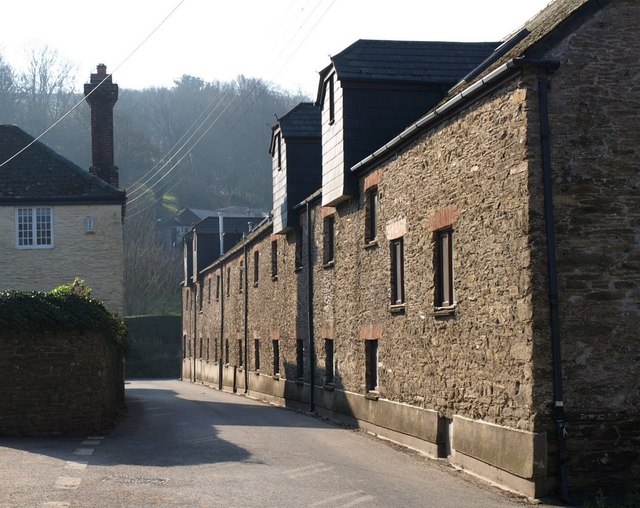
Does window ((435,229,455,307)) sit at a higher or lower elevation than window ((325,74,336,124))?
lower

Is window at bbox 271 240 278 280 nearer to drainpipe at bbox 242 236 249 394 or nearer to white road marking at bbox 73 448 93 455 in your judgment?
drainpipe at bbox 242 236 249 394

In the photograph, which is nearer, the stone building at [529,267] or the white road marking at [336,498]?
the white road marking at [336,498]

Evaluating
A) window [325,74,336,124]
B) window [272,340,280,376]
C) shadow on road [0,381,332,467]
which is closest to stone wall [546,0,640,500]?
shadow on road [0,381,332,467]

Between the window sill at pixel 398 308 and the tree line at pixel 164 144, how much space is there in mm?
50503

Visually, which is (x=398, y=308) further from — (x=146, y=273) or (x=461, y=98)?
(x=146, y=273)

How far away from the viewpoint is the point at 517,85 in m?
12.5

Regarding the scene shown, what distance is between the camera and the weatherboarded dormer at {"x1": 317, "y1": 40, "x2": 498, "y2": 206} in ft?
70.7

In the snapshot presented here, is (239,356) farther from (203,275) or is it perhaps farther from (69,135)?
(69,135)

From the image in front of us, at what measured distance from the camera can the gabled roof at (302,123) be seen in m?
29.5

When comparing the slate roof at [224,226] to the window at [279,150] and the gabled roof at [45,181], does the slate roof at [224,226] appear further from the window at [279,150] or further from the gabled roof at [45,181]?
the window at [279,150]

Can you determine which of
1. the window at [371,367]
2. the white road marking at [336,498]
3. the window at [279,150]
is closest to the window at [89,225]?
the window at [279,150]

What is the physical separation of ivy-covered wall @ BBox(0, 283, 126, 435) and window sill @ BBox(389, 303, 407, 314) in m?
5.50

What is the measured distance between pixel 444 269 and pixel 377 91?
718 cm

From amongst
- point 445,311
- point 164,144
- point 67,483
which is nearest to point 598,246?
point 445,311
